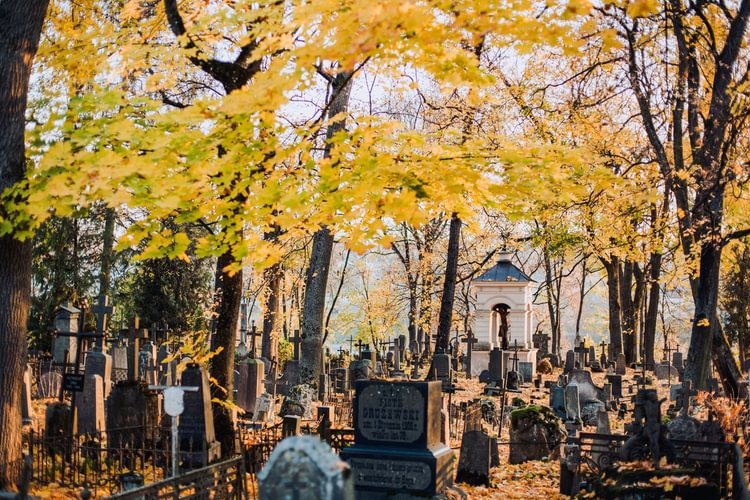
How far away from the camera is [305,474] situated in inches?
157

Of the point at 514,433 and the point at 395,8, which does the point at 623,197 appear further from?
the point at 395,8

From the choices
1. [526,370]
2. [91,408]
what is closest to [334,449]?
[91,408]

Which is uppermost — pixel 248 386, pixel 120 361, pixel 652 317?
pixel 652 317

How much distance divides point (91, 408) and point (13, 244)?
448 cm

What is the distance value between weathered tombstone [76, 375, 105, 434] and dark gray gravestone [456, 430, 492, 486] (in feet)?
18.1

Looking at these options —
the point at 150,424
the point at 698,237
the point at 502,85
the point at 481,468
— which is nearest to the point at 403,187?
the point at 481,468

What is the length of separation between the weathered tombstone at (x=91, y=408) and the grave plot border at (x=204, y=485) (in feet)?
13.5

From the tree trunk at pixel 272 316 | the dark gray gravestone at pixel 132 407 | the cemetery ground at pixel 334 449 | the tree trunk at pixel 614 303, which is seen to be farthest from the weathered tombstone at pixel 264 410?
the tree trunk at pixel 614 303

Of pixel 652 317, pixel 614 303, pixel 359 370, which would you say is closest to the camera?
pixel 359 370

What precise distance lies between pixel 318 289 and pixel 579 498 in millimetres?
9335

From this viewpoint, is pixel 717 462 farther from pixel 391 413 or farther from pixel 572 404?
pixel 572 404

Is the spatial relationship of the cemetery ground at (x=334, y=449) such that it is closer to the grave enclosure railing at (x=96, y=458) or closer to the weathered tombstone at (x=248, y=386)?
the grave enclosure railing at (x=96, y=458)

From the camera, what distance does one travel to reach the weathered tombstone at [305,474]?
395cm

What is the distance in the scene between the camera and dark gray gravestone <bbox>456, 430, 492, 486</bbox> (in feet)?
37.2
